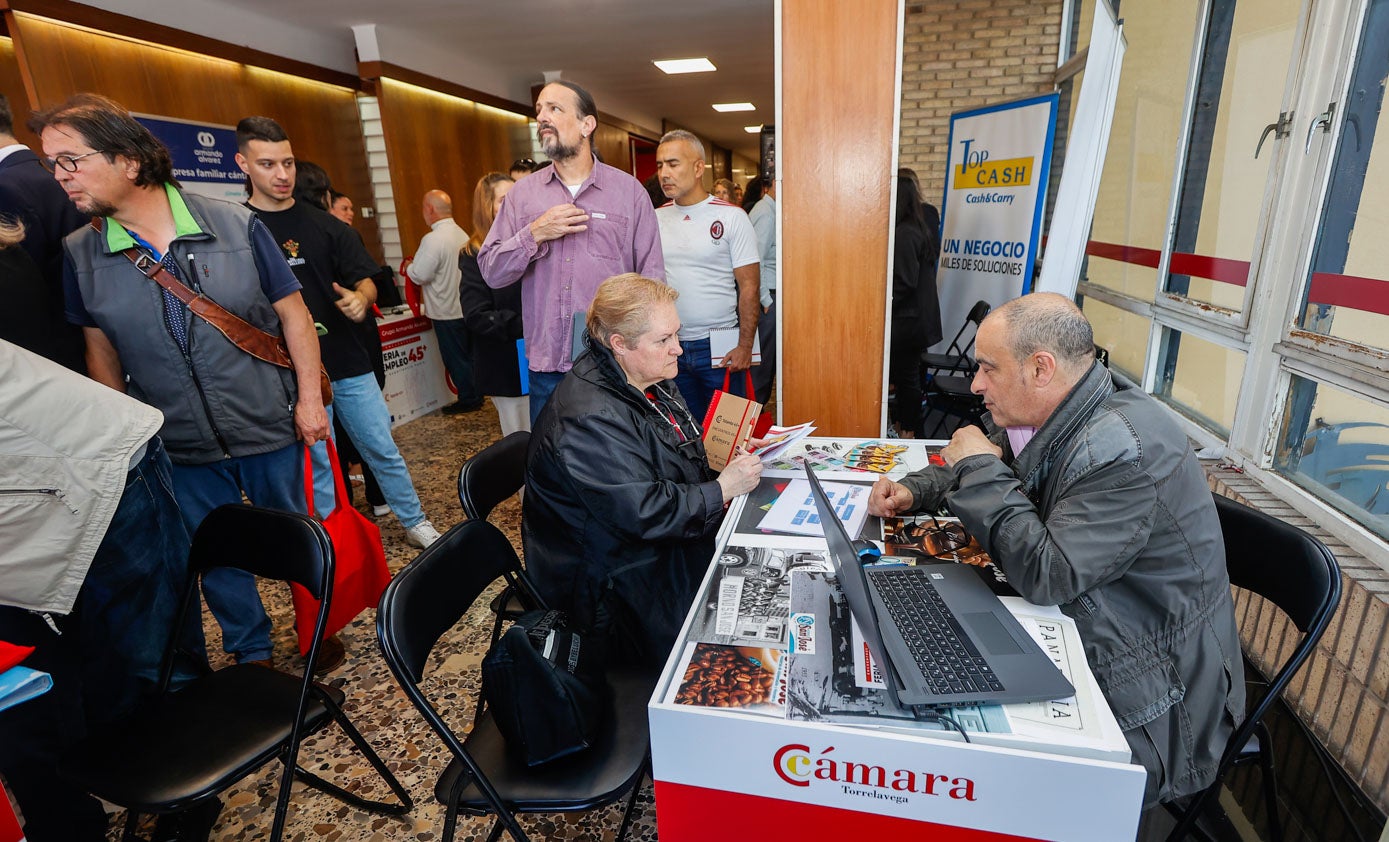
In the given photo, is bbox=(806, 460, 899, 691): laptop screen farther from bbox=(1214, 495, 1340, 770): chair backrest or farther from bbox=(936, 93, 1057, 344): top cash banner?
bbox=(936, 93, 1057, 344): top cash banner

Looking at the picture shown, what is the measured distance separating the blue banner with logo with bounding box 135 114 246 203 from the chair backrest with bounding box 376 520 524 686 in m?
4.02

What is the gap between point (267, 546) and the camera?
154 centimetres

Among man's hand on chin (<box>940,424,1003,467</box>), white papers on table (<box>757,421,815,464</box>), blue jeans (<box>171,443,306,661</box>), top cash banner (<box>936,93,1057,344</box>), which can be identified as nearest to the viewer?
man's hand on chin (<box>940,424,1003,467</box>)

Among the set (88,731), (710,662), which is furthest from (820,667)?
(88,731)

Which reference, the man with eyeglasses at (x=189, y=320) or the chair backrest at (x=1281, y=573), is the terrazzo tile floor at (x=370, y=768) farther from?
the chair backrest at (x=1281, y=573)

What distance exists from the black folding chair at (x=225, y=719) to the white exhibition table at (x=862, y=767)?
85 cm

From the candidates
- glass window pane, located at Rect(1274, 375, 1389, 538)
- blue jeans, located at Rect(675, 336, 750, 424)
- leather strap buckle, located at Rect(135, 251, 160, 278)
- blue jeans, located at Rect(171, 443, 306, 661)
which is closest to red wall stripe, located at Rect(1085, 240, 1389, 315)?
glass window pane, located at Rect(1274, 375, 1389, 538)

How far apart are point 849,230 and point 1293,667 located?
1.89 m

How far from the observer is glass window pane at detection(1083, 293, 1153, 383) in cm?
373

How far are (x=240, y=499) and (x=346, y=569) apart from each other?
49 centimetres

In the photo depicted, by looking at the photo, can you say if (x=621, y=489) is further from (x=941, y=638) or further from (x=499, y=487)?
(x=941, y=638)

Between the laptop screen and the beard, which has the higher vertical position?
the beard

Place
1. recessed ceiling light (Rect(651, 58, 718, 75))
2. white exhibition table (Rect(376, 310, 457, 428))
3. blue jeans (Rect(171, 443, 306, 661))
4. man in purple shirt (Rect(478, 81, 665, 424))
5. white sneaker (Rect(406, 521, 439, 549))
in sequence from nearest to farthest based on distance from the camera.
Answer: blue jeans (Rect(171, 443, 306, 661))
man in purple shirt (Rect(478, 81, 665, 424))
white sneaker (Rect(406, 521, 439, 549))
white exhibition table (Rect(376, 310, 457, 428))
recessed ceiling light (Rect(651, 58, 718, 75))

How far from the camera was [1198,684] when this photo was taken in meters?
1.17
